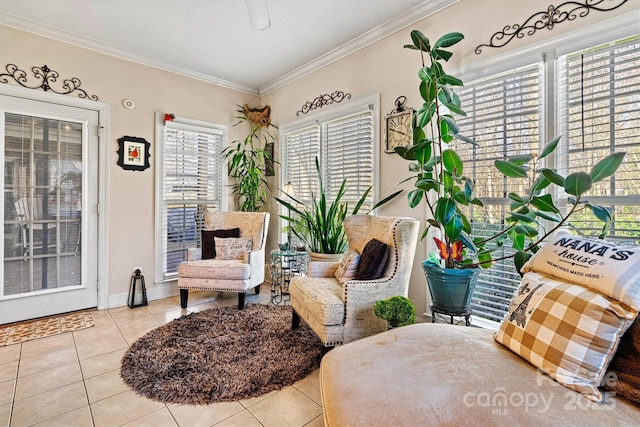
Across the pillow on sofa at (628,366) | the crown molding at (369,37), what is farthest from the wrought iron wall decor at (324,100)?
the pillow on sofa at (628,366)

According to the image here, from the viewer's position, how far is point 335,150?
348 cm

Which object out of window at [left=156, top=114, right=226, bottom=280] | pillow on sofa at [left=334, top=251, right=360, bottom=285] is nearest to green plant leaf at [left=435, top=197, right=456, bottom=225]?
pillow on sofa at [left=334, top=251, right=360, bottom=285]

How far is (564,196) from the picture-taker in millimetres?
1930

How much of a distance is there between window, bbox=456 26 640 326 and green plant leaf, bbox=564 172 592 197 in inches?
25.3

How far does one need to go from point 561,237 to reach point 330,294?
4.56ft

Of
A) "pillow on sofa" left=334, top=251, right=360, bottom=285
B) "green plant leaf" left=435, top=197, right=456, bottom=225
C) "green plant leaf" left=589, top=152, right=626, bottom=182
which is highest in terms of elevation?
"green plant leaf" left=589, top=152, right=626, bottom=182

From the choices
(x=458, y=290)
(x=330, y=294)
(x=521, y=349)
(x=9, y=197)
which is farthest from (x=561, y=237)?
(x=9, y=197)

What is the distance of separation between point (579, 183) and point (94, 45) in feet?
14.1

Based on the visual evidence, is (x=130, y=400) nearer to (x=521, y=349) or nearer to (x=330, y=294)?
(x=330, y=294)

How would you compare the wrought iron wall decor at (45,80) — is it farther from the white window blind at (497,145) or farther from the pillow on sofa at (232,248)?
the white window blind at (497,145)

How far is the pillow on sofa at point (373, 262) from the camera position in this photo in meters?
2.24

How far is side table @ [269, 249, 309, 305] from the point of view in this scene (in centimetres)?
328

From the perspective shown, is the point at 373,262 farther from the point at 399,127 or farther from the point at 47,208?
the point at 47,208

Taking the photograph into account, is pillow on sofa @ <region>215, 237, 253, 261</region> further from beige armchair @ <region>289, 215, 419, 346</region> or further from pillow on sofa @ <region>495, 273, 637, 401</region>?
pillow on sofa @ <region>495, 273, 637, 401</region>
